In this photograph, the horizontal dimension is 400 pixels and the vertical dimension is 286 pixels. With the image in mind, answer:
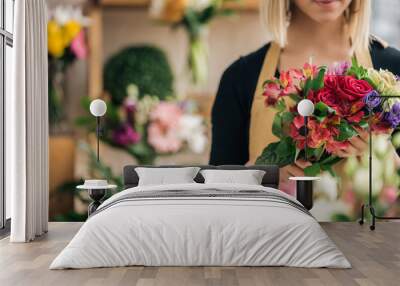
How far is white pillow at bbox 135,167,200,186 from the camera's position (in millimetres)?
6125

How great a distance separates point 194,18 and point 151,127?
1.25m

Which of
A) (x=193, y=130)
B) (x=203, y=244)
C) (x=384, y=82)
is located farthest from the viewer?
(x=193, y=130)

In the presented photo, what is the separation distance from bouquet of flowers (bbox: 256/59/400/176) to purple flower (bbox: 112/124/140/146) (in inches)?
52.4

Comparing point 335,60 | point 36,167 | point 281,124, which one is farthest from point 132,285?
point 335,60

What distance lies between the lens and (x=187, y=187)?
5.18 m

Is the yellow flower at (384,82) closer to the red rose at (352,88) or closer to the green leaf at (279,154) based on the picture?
the red rose at (352,88)

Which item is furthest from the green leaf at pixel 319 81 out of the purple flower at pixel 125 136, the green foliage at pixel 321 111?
the purple flower at pixel 125 136

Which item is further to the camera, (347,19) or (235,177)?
(347,19)

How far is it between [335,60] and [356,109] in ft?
1.93

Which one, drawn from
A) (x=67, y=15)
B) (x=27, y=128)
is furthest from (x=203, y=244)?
(x=67, y=15)

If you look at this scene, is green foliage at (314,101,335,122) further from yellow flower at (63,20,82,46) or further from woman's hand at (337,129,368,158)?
yellow flower at (63,20,82,46)

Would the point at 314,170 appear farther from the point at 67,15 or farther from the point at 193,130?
the point at 67,15

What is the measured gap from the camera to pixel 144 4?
23.2 feet

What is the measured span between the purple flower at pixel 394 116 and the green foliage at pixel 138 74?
2.28 m
